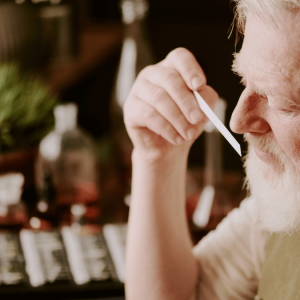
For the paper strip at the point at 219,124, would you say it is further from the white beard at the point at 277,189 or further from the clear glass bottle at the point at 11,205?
the clear glass bottle at the point at 11,205

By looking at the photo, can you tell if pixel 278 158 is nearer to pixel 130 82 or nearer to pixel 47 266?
pixel 47 266

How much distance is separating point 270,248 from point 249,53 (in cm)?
35

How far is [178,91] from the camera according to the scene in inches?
23.6

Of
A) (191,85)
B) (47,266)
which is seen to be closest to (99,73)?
(47,266)

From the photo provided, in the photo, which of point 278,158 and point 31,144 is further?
point 31,144

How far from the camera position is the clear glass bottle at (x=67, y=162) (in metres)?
1.09

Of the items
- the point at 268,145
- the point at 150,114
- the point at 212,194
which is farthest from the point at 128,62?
the point at 268,145

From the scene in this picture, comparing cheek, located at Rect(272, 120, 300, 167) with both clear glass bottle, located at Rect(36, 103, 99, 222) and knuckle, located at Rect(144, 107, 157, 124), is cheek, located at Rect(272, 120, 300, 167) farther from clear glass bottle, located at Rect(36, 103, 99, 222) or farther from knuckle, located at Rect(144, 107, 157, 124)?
clear glass bottle, located at Rect(36, 103, 99, 222)

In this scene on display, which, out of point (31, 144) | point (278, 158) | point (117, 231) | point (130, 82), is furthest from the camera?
point (130, 82)

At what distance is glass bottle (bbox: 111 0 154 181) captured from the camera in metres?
1.23

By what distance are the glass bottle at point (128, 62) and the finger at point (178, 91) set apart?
0.60m

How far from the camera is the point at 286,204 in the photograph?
0.60 metres

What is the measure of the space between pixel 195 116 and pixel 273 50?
144 mm

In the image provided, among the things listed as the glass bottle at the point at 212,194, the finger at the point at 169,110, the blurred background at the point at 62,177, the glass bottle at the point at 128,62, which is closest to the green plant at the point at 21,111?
the blurred background at the point at 62,177
